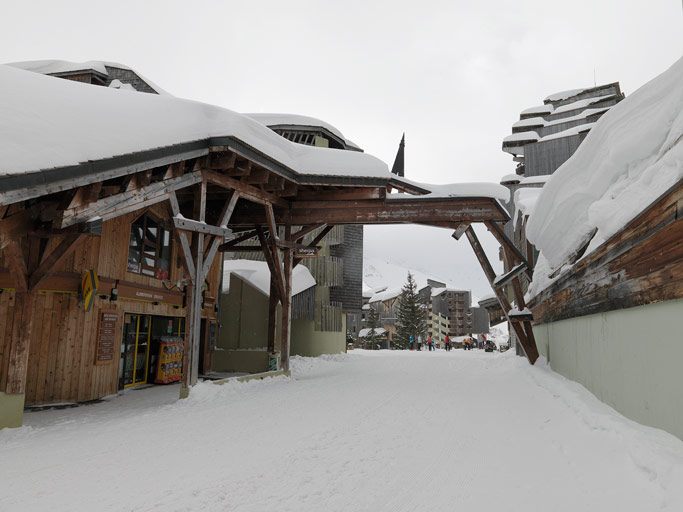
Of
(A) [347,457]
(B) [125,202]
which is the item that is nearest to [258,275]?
(B) [125,202]

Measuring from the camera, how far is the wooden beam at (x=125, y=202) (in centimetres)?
677

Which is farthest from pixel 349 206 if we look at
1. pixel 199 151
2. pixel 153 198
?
pixel 153 198

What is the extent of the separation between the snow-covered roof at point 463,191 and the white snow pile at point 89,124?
138 inches

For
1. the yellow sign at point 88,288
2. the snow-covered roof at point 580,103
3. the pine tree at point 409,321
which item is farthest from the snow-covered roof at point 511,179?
the yellow sign at point 88,288

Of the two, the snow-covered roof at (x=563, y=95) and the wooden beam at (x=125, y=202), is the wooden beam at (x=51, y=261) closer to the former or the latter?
the wooden beam at (x=125, y=202)

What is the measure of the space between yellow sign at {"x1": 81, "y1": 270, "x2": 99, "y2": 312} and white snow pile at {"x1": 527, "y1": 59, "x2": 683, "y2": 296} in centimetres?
916

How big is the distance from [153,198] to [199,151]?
129 cm

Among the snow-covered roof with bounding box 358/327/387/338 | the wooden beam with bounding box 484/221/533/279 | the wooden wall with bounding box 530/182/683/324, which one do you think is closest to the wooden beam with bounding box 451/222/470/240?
the wooden beam with bounding box 484/221/533/279

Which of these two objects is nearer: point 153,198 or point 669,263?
point 669,263

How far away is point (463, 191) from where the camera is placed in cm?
1274

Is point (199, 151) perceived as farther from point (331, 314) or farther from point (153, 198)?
point (331, 314)

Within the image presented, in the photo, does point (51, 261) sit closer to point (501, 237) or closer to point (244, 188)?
point (244, 188)

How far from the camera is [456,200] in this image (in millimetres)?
12656

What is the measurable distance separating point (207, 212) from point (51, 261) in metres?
6.46
